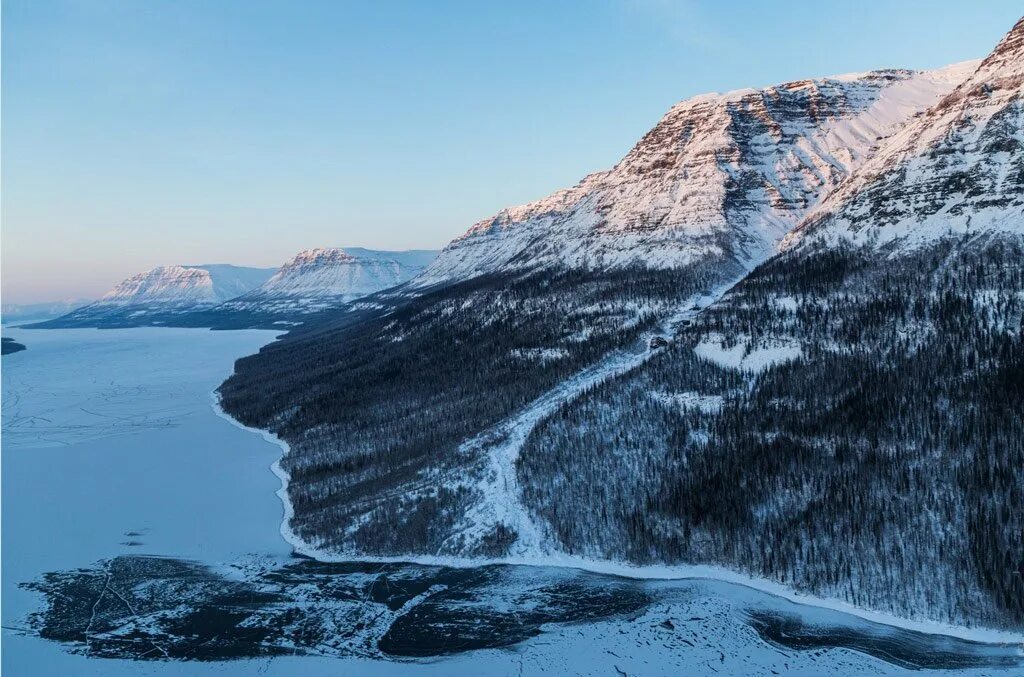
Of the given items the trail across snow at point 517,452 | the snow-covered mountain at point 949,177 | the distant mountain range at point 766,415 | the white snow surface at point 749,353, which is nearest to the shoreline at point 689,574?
the distant mountain range at point 766,415

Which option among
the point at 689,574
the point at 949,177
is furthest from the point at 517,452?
the point at 949,177

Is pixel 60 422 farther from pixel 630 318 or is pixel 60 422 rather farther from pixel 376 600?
pixel 630 318

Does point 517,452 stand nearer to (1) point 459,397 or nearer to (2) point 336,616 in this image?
(1) point 459,397

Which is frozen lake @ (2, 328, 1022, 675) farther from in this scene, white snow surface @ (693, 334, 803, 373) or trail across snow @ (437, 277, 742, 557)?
white snow surface @ (693, 334, 803, 373)

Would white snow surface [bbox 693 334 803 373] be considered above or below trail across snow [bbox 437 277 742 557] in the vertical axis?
above

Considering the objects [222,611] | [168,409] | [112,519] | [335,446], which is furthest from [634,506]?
[168,409]

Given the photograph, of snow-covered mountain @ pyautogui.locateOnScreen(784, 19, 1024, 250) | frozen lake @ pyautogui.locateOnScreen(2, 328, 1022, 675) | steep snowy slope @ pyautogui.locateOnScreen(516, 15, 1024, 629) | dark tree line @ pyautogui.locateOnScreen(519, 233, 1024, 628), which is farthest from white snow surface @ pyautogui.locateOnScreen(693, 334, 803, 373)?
frozen lake @ pyautogui.locateOnScreen(2, 328, 1022, 675)

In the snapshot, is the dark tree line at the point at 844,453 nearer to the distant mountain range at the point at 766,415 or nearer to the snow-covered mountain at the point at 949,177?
the distant mountain range at the point at 766,415
